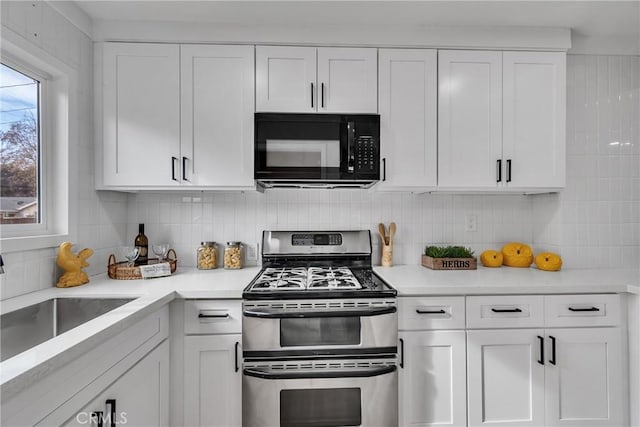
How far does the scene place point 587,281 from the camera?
176 cm

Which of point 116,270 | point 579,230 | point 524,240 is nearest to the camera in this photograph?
point 116,270

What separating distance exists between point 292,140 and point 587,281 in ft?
5.71

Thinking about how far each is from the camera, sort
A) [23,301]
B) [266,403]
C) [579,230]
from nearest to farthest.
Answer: [23,301], [266,403], [579,230]

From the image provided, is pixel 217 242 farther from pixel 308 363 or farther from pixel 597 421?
pixel 597 421

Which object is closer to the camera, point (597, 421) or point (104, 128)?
point (597, 421)

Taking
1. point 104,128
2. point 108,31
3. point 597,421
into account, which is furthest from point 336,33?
point 597,421

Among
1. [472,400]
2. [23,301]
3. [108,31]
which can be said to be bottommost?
[472,400]

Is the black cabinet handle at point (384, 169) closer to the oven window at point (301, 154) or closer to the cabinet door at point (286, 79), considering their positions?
the oven window at point (301, 154)

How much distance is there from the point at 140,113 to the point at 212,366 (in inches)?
55.6

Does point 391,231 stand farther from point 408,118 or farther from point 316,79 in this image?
point 316,79

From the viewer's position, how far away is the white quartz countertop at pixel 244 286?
4.11 ft

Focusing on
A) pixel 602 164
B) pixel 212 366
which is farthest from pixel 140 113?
pixel 602 164

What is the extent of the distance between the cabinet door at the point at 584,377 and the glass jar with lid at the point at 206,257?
190cm

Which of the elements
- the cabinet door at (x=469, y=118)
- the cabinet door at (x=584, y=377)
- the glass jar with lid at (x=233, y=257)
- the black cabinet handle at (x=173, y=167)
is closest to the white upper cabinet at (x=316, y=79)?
the cabinet door at (x=469, y=118)
